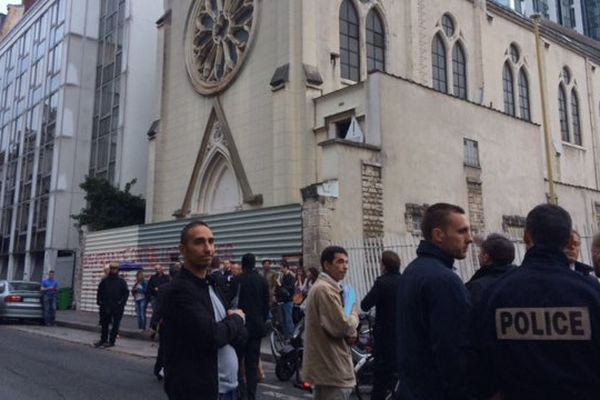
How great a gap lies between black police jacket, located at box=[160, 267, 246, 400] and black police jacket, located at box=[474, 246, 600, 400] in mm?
1465

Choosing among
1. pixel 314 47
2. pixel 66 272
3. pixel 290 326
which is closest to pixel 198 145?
pixel 314 47

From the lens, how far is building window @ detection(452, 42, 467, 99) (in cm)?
2564

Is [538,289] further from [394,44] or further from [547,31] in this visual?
[547,31]

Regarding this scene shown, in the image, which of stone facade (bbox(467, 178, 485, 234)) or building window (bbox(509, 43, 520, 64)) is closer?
stone facade (bbox(467, 178, 485, 234))

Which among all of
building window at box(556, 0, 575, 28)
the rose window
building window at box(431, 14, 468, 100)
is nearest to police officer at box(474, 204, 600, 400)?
the rose window

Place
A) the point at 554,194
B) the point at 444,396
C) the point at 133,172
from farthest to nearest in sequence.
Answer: the point at 133,172 → the point at 554,194 → the point at 444,396

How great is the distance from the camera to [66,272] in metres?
28.8

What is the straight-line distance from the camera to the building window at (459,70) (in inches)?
1009

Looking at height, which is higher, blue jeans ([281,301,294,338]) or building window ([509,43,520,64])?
building window ([509,43,520,64])

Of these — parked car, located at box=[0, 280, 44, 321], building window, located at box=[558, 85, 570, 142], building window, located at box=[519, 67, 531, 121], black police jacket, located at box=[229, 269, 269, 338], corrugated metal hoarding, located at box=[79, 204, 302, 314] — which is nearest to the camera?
black police jacket, located at box=[229, 269, 269, 338]

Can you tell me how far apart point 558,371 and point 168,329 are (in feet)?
6.61

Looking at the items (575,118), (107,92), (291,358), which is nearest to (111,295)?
(291,358)

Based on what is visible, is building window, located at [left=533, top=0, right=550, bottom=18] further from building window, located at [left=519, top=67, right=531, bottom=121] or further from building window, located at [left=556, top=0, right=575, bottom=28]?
building window, located at [left=519, top=67, right=531, bottom=121]

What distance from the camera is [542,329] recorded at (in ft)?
7.90
